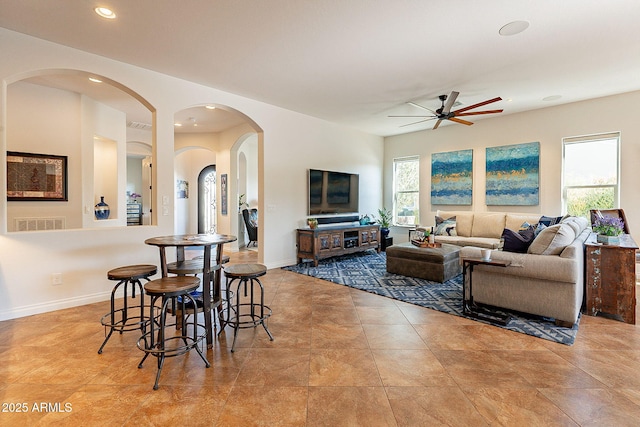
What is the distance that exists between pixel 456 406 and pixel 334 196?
5.22 meters

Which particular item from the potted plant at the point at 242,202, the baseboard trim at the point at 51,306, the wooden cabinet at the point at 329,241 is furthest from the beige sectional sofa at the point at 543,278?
the potted plant at the point at 242,202

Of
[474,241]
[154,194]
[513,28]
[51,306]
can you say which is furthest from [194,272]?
[474,241]

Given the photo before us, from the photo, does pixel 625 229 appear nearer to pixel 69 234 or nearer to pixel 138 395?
pixel 138 395

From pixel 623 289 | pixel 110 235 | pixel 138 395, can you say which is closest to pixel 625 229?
pixel 623 289

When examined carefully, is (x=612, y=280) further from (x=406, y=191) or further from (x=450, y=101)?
(x=406, y=191)

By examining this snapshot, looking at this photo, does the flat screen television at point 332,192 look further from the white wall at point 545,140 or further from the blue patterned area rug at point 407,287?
the white wall at point 545,140

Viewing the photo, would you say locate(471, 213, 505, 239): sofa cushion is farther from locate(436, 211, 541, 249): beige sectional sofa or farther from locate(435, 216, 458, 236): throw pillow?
locate(435, 216, 458, 236): throw pillow

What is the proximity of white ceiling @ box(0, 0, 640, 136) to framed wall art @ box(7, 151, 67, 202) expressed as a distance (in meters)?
2.14

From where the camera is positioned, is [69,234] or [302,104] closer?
[69,234]

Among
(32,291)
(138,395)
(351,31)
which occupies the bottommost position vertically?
(138,395)

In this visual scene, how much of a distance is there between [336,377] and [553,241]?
2554 mm

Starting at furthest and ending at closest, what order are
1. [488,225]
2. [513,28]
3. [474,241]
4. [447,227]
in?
[447,227] < [488,225] < [474,241] < [513,28]

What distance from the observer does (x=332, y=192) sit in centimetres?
671

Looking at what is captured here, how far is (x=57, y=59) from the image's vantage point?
10.8ft
